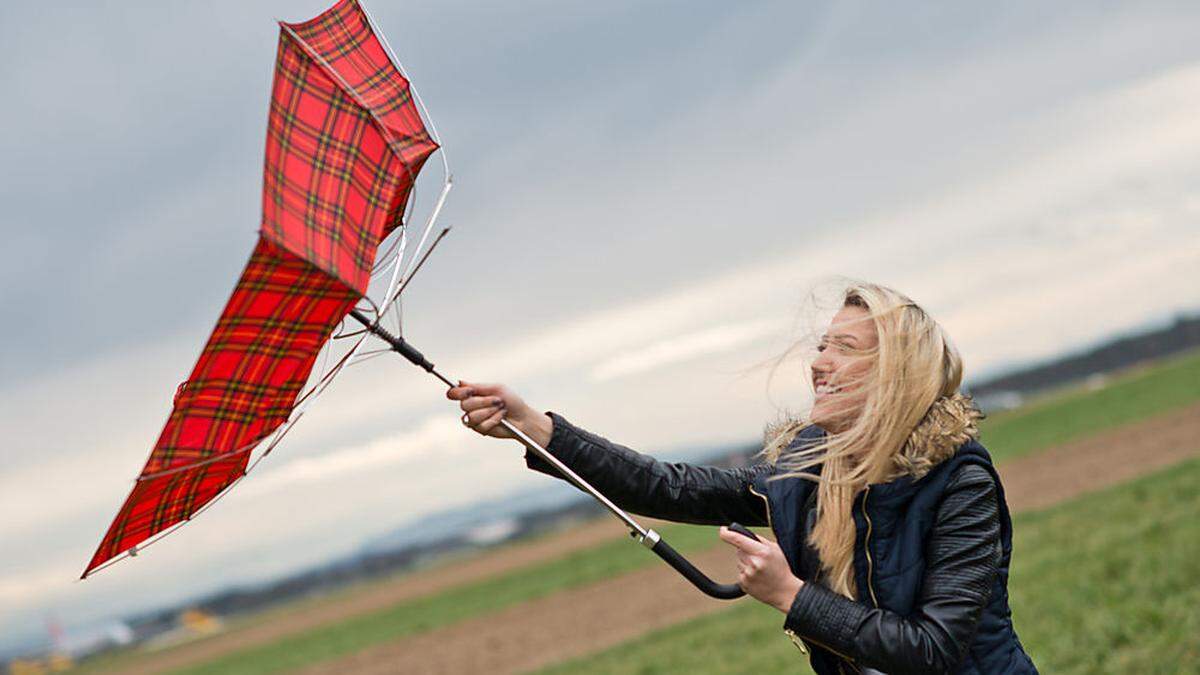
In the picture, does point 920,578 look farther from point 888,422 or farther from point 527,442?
point 527,442

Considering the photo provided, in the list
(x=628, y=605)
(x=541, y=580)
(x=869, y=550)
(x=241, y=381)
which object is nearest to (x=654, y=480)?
(x=869, y=550)

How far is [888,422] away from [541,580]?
3152cm

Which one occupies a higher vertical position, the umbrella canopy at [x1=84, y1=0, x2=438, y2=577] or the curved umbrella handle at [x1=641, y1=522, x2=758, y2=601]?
the umbrella canopy at [x1=84, y1=0, x2=438, y2=577]

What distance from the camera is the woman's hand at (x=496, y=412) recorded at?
125 inches

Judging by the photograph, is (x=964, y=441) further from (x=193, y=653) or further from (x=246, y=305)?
(x=193, y=653)

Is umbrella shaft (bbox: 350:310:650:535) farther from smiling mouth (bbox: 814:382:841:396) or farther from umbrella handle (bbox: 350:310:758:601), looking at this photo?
smiling mouth (bbox: 814:382:841:396)

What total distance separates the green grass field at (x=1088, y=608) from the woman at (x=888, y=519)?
4783mm

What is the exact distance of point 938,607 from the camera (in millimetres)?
2695

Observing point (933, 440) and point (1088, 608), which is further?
point (1088, 608)

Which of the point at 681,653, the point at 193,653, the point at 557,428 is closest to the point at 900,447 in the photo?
the point at 557,428

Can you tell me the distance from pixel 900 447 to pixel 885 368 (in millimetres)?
187

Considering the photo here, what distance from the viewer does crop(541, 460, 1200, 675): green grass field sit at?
7.60m

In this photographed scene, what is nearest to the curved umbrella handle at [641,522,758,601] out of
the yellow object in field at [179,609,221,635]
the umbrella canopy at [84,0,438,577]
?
the umbrella canopy at [84,0,438,577]

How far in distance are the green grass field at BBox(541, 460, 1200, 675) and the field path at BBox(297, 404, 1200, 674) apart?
2.43m
